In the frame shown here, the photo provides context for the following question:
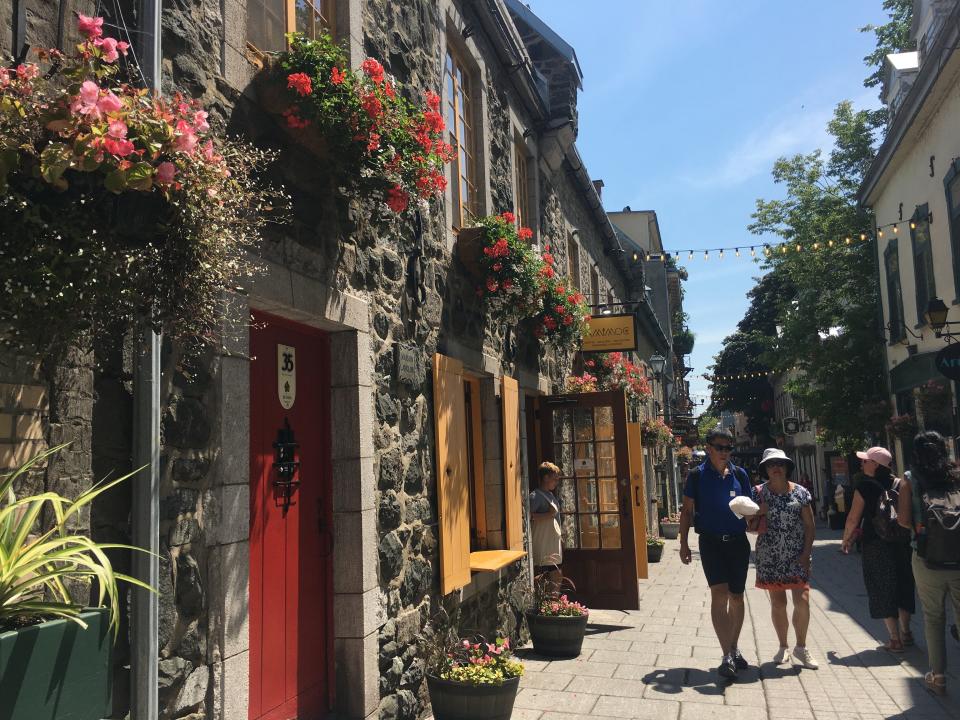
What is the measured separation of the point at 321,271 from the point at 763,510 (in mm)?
4130

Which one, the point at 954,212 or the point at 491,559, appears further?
the point at 954,212

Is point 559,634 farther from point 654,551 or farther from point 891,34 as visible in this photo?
point 891,34

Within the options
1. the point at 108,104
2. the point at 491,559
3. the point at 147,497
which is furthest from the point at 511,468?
the point at 108,104

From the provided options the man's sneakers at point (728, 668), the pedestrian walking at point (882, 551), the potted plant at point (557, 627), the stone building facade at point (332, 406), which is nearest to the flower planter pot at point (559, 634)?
the potted plant at point (557, 627)

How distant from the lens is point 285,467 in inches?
168

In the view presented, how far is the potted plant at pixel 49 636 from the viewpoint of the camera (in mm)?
1882

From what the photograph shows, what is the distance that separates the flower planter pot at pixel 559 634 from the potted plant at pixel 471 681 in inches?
74.6

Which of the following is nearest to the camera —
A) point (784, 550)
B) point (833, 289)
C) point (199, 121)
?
point (199, 121)

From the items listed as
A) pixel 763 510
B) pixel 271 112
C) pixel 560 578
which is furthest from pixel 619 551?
pixel 271 112

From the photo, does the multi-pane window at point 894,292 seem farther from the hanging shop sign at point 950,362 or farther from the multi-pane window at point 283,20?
the multi-pane window at point 283,20

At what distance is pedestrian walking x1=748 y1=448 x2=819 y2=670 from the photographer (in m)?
6.40

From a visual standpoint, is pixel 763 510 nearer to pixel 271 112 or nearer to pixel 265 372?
pixel 265 372

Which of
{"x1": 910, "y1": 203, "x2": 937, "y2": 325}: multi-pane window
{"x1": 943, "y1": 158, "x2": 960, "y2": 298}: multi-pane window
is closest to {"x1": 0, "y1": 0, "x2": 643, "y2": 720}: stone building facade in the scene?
{"x1": 943, "y1": 158, "x2": 960, "y2": 298}: multi-pane window

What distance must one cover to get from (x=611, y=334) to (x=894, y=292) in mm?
7751
